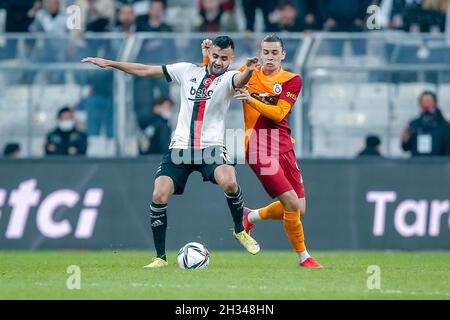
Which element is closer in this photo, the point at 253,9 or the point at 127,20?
the point at 127,20

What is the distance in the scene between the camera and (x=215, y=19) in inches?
784

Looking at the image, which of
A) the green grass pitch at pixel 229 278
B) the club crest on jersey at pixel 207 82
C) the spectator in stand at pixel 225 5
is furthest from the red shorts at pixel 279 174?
the spectator in stand at pixel 225 5

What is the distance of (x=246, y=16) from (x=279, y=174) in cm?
786

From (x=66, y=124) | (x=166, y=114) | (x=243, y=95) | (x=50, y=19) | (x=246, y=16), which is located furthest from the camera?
(x=246, y=16)

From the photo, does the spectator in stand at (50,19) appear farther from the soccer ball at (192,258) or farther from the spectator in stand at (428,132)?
the soccer ball at (192,258)

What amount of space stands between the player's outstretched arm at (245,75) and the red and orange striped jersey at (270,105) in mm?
364

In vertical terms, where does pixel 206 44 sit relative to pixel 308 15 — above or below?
above

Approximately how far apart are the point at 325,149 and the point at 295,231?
15.7 ft

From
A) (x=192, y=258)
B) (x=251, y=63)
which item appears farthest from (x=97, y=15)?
(x=251, y=63)

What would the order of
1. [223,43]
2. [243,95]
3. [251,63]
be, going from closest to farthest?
1. [251,63]
2. [243,95]
3. [223,43]

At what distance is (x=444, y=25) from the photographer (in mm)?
19516

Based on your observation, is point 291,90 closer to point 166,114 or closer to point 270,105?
point 270,105

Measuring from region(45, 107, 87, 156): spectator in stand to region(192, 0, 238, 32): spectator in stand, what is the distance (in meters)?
3.45

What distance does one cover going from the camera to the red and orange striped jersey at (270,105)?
1291 cm
